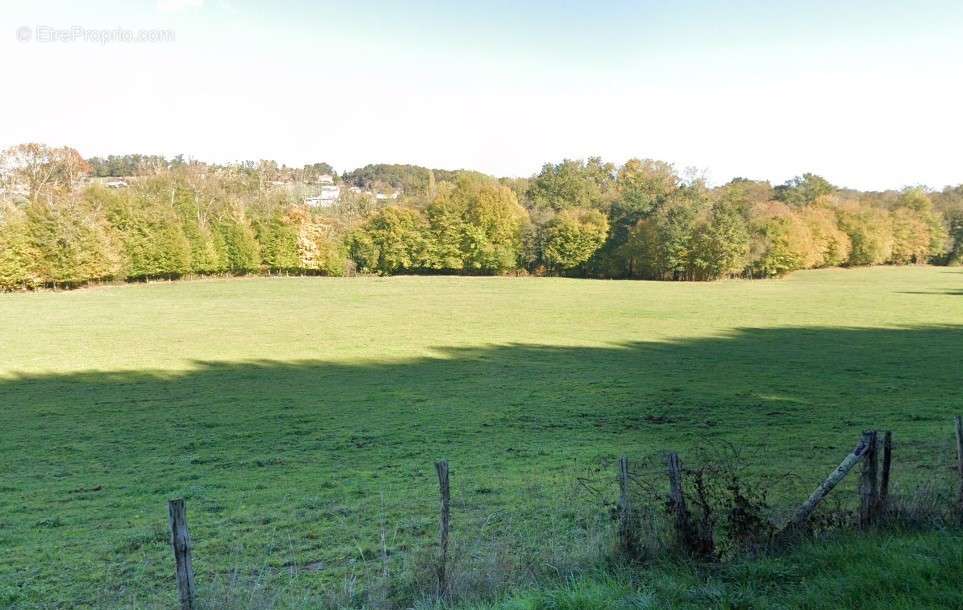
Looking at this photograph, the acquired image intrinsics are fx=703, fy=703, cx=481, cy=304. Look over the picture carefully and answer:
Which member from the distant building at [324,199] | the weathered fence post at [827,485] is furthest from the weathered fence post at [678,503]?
the distant building at [324,199]

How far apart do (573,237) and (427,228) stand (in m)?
23.8

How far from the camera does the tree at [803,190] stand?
5497 inches

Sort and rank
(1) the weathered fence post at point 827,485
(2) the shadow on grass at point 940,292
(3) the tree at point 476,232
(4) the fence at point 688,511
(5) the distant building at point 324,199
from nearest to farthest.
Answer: (4) the fence at point 688,511 → (1) the weathered fence post at point 827,485 → (2) the shadow on grass at point 940,292 → (3) the tree at point 476,232 → (5) the distant building at point 324,199

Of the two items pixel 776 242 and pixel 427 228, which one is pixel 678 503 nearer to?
pixel 776 242

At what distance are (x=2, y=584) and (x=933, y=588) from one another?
10.3 m

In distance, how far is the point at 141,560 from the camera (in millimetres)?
9484

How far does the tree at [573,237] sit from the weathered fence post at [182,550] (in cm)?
10391

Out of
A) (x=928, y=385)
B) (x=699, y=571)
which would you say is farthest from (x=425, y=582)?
(x=928, y=385)

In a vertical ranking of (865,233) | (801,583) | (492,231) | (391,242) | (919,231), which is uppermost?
(492,231)

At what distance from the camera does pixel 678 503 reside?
7285 millimetres

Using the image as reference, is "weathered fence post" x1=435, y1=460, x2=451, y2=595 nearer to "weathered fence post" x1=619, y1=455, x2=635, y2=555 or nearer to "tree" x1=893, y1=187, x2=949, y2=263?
"weathered fence post" x1=619, y1=455, x2=635, y2=555

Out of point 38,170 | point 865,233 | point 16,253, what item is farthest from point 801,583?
point 865,233

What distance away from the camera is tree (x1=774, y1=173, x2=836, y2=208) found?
140 m

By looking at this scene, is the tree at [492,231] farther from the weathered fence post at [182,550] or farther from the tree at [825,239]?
the weathered fence post at [182,550]
